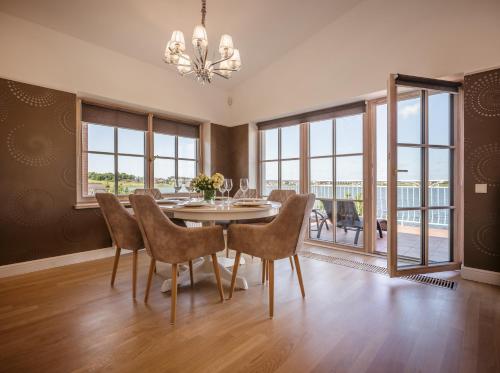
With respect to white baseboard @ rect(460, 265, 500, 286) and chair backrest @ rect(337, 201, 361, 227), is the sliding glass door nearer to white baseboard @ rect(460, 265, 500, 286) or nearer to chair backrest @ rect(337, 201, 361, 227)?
chair backrest @ rect(337, 201, 361, 227)

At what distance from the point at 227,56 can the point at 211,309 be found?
2144 millimetres

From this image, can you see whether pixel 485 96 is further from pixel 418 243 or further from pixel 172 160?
pixel 172 160

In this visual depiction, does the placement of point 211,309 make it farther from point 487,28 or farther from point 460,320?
point 487,28

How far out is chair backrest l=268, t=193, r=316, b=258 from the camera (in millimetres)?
1846

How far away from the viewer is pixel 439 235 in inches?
106

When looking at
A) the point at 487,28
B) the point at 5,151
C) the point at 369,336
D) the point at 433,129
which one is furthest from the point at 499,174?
the point at 5,151

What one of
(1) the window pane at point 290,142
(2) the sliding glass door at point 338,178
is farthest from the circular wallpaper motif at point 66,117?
(2) the sliding glass door at point 338,178

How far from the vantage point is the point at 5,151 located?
260 cm

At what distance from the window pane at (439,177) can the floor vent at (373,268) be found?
751mm

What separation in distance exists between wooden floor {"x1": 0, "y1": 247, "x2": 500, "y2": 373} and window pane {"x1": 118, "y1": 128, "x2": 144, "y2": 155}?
189 cm

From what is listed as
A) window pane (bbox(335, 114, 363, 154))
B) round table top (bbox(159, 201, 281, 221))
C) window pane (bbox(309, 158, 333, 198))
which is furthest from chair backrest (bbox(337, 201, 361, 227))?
round table top (bbox(159, 201, 281, 221))

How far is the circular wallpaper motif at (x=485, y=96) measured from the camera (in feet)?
7.76

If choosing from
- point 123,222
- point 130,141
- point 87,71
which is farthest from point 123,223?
point 87,71

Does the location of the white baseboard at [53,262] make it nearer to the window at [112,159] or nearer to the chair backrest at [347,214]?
the window at [112,159]
